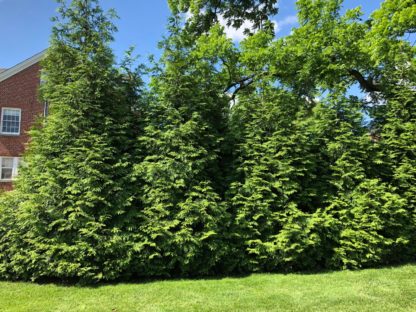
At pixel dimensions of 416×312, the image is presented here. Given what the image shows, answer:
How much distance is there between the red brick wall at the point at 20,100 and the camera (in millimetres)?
17125

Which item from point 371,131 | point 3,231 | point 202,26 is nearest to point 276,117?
point 371,131

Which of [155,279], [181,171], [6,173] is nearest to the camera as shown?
[155,279]

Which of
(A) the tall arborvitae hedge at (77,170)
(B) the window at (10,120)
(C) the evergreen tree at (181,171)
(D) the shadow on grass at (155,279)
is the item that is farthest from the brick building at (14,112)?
Result: (D) the shadow on grass at (155,279)

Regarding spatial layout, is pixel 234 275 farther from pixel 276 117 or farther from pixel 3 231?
pixel 3 231

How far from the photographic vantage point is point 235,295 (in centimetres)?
466

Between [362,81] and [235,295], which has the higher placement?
[362,81]

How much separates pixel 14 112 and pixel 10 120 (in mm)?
489

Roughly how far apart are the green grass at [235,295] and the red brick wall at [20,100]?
47.0 ft

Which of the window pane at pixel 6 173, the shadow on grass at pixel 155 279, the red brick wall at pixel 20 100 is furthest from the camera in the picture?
the red brick wall at pixel 20 100

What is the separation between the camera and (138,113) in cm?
657

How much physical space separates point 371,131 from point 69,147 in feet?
22.2

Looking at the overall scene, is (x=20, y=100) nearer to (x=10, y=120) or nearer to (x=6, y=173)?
(x=10, y=120)

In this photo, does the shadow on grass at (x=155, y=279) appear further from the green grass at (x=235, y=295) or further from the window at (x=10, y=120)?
the window at (x=10, y=120)

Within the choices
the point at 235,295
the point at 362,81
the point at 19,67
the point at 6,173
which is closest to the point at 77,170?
the point at 235,295
